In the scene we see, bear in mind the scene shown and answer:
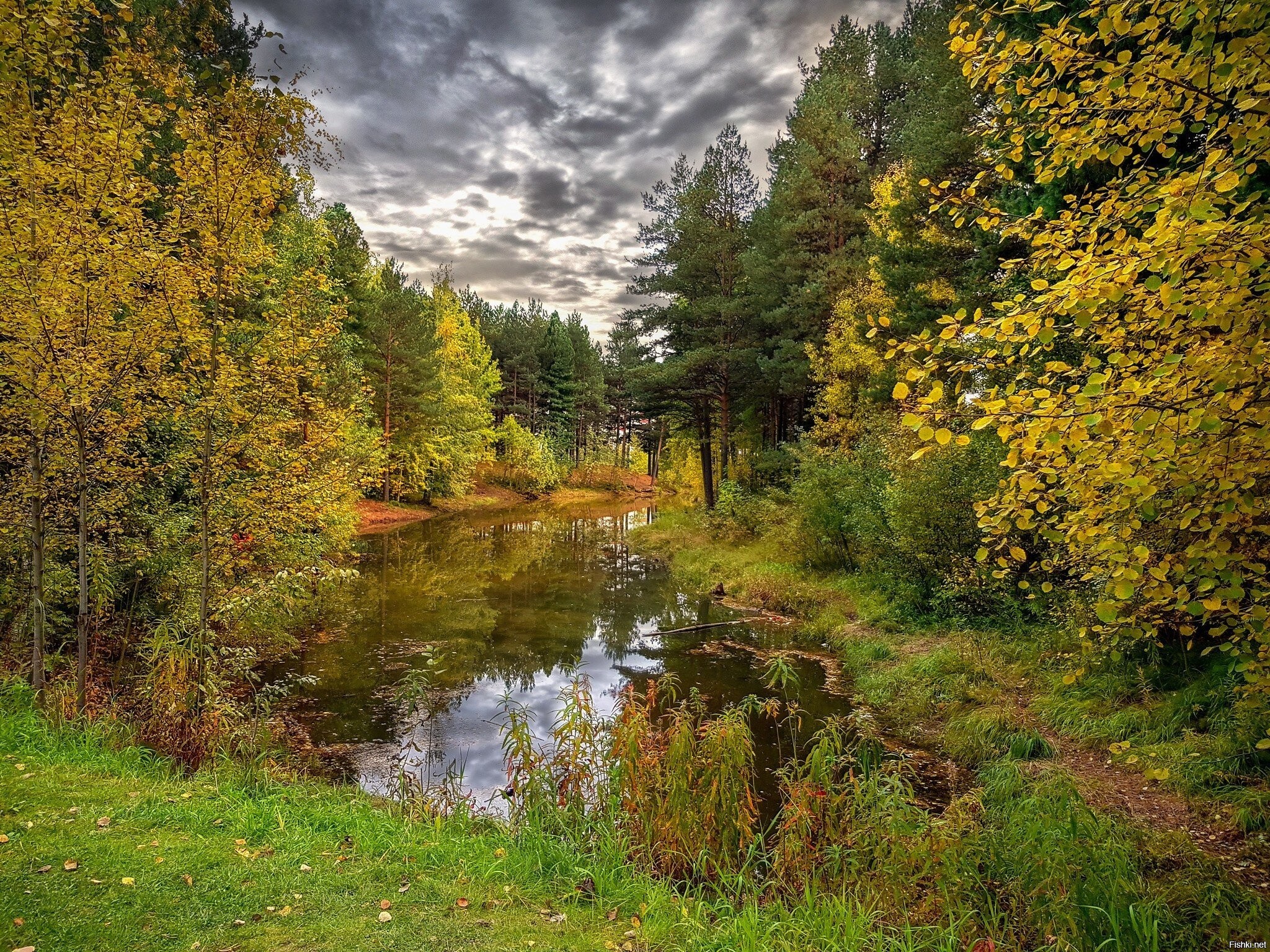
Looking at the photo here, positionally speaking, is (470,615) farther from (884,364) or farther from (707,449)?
(707,449)

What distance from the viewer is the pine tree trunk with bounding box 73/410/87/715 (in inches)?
250

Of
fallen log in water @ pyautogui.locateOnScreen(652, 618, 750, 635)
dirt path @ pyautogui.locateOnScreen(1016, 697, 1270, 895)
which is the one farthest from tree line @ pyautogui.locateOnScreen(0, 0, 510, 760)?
dirt path @ pyautogui.locateOnScreen(1016, 697, 1270, 895)

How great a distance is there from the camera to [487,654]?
1213cm

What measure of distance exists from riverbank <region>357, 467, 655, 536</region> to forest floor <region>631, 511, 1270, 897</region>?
11.8 m

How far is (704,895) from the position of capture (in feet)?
16.2

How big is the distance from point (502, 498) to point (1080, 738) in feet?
129

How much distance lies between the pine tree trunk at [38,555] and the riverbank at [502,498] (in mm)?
7992

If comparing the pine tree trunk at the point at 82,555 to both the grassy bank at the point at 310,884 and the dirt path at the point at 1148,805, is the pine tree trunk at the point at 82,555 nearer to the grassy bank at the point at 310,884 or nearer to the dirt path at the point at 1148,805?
the grassy bank at the point at 310,884

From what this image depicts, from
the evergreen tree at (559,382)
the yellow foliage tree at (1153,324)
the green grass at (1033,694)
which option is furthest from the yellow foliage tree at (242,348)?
the evergreen tree at (559,382)

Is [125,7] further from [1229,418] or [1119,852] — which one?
[1119,852]

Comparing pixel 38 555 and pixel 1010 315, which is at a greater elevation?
pixel 1010 315

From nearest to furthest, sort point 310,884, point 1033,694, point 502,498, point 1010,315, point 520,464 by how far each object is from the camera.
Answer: point 1010,315
point 310,884
point 1033,694
point 502,498
point 520,464

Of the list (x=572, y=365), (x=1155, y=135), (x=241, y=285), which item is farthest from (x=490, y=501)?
(x=1155, y=135)

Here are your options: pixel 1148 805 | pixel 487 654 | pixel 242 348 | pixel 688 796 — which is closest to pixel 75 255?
pixel 242 348
